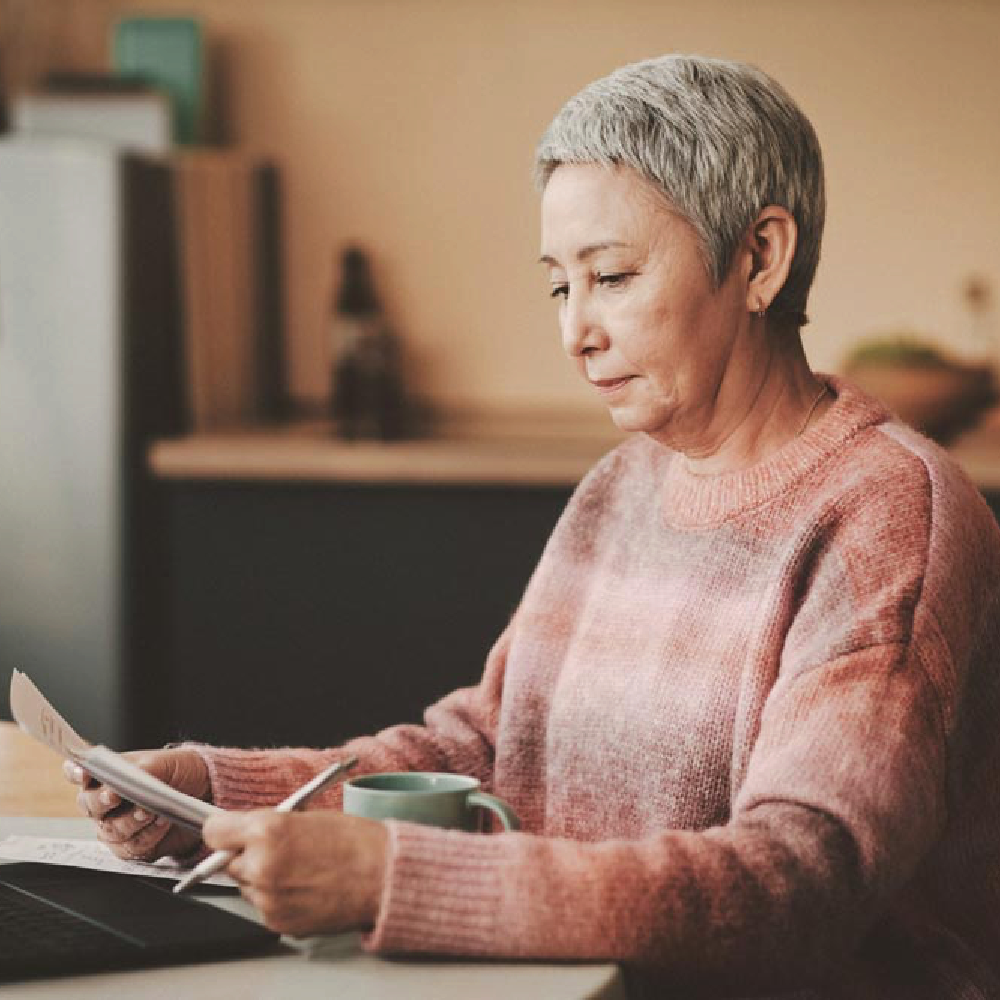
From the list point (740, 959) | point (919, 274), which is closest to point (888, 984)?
point (740, 959)

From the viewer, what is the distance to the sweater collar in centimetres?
131

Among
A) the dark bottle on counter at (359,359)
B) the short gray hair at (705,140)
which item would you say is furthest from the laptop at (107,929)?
the dark bottle on counter at (359,359)

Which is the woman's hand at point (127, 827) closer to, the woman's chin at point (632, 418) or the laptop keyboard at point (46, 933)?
the laptop keyboard at point (46, 933)

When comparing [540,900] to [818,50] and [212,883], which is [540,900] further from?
[818,50]

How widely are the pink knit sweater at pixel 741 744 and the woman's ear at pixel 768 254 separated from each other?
100 mm

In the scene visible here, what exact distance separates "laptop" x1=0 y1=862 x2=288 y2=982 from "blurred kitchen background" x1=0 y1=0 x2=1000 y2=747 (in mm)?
1731

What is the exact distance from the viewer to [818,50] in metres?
3.25

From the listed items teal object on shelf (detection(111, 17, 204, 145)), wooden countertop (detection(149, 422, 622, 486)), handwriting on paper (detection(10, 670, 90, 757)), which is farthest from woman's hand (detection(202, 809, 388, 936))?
teal object on shelf (detection(111, 17, 204, 145))

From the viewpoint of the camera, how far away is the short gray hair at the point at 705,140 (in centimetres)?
127

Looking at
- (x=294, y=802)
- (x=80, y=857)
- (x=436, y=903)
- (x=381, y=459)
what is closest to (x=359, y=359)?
(x=381, y=459)

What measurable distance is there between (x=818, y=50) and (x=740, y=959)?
8.33 feet

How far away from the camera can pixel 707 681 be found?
1.29 m

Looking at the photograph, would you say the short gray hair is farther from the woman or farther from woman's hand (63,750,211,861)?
woman's hand (63,750,211,861)

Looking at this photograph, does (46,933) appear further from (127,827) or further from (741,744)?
(741,744)
